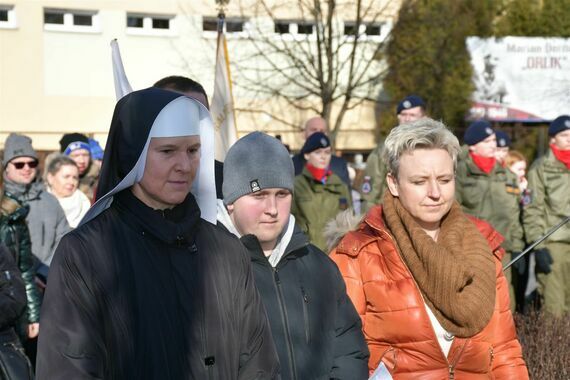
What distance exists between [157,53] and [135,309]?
2534 cm

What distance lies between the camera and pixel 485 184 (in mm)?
9992

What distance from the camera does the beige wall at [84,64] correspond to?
25984 millimetres

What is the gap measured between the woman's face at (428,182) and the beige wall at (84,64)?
2238 centimetres

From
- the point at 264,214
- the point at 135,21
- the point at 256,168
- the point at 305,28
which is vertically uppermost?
the point at 135,21

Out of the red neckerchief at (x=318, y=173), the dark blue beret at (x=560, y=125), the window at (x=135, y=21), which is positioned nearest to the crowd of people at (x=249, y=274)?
the red neckerchief at (x=318, y=173)

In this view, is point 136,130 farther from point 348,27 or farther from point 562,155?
point 348,27

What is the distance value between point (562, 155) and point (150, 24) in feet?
63.1

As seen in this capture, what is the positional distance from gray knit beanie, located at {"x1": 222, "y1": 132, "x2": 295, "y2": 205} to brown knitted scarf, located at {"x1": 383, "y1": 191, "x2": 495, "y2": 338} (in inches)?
21.9

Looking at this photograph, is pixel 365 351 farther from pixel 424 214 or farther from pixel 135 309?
pixel 135 309

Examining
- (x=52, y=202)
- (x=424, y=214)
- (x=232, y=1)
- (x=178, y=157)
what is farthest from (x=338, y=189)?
(x=232, y=1)

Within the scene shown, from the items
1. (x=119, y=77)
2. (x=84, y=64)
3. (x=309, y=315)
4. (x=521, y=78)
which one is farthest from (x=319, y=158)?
(x=521, y=78)

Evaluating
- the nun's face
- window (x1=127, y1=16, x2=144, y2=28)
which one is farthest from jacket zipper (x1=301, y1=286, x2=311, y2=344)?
window (x1=127, y1=16, x2=144, y2=28)

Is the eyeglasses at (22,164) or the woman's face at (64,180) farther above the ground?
the eyeglasses at (22,164)

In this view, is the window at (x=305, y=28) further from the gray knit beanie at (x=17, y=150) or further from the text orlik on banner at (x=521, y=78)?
the gray knit beanie at (x=17, y=150)
